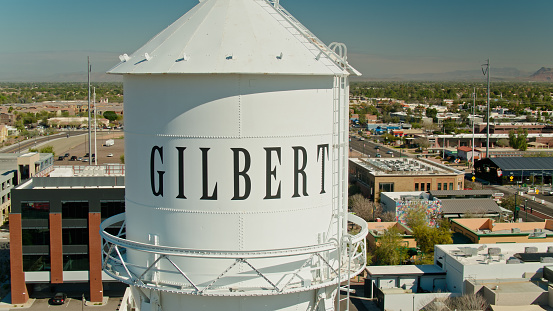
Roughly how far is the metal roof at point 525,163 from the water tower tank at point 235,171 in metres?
64.4

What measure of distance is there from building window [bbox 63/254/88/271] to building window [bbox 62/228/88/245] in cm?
82

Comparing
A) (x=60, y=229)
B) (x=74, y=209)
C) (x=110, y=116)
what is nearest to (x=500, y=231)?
(x=74, y=209)

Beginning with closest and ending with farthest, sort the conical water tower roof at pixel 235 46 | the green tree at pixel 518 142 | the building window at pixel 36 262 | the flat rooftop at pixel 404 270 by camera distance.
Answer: the conical water tower roof at pixel 235 46 → the flat rooftop at pixel 404 270 → the building window at pixel 36 262 → the green tree at pixel 518 142

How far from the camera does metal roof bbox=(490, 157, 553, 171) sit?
235ft

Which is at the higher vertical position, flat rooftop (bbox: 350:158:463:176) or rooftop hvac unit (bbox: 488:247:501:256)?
flat rooftop (bbox: 350:158:463:176)

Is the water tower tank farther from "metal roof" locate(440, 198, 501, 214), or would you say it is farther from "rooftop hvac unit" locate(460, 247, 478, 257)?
"metal roof" locate(440, 198, 501, 214)

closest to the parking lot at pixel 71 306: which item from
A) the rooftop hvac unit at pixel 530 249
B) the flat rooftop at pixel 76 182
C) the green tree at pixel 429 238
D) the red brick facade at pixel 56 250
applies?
A: the red brick facade at pixel 56 250

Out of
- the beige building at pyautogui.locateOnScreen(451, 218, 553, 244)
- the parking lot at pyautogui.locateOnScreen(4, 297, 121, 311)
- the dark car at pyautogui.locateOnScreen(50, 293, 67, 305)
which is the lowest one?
the parking lot at pyautogui.locateOnScreen(4, 297, 121, 311)

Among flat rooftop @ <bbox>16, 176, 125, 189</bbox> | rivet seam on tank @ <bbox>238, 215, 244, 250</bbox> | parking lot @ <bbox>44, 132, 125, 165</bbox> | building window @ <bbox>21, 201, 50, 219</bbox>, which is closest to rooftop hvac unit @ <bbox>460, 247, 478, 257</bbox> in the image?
flat rooftop @ <bbox>16, 176, 125, 189</bbox>

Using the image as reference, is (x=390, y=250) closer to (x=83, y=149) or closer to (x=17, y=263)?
(x=17, y=263)

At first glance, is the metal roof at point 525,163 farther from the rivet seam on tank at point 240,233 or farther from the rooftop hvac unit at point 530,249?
the rivet seam on tank at point 240,233

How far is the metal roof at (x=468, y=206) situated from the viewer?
168ft

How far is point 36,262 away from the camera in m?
36.6

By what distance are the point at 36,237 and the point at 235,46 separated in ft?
94.3
